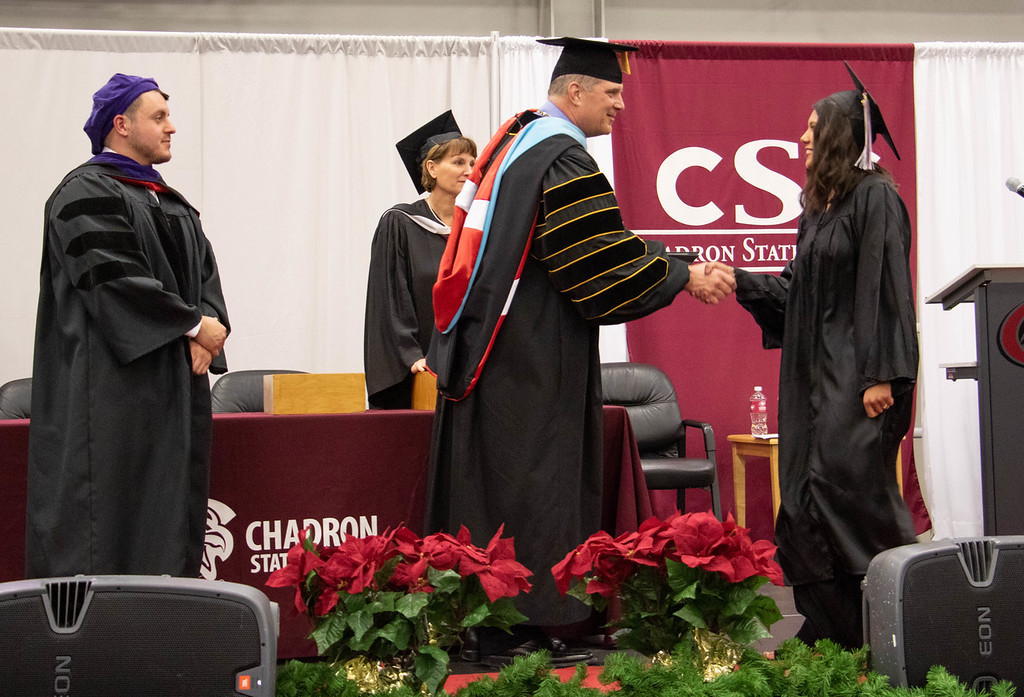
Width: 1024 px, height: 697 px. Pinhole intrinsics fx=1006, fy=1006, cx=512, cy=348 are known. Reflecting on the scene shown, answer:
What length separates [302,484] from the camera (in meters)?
3.38

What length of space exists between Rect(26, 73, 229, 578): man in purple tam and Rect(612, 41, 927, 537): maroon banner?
356 cm

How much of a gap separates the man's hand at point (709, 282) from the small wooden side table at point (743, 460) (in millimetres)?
2458

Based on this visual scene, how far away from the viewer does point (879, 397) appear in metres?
2.90

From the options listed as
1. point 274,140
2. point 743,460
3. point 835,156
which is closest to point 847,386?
point 835,156

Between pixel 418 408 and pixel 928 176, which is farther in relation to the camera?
pixel 928 176

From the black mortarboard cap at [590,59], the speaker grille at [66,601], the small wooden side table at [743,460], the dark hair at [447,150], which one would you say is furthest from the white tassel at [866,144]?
the small wooden side table at [743,460]

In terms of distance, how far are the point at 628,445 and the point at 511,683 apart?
1.57m

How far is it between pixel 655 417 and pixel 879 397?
2496 mm

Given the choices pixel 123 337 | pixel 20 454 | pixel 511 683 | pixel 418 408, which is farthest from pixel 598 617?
pixel 20 454

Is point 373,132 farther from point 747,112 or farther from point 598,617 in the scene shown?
point 598,617

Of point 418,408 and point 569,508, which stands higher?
point 418,408

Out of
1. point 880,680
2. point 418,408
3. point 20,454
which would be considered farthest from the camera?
point 418,408

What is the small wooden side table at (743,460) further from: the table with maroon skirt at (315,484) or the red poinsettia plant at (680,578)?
the red poinsettia plant at (680,578)

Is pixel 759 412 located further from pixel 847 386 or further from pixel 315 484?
pixel 315 484
